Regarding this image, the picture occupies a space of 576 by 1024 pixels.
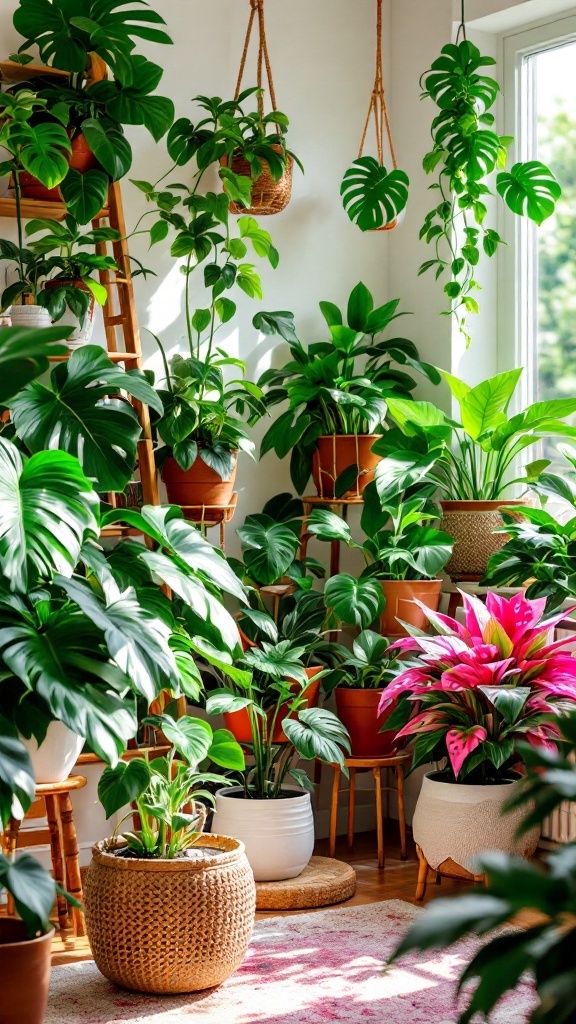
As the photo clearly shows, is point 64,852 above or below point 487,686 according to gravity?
below

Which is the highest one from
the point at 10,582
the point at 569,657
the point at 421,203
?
the point at 421,203

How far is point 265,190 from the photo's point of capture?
145 inches

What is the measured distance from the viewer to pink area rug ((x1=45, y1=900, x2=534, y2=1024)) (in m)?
2.49

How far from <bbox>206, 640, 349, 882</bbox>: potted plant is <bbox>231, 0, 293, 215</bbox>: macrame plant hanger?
138 cm

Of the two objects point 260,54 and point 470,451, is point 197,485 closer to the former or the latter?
point 470,451

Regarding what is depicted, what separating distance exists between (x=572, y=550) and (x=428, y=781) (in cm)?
76

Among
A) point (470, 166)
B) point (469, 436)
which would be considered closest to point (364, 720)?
point (469, 436)

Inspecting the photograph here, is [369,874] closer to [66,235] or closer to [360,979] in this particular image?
[360,979]

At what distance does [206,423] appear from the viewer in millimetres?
3551

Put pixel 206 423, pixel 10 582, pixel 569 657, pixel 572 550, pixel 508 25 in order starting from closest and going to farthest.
Answer: pixel 10 582 → pixel 569 657 → pixel 572 550 → pixel 206 423 → pixel 508 25

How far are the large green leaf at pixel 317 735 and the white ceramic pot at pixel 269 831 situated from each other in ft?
0.55

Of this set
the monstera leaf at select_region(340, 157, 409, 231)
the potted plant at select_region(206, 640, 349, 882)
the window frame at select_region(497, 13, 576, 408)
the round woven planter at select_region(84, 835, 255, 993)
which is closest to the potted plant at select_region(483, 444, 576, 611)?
the potted plant at select_region(206, 640, 349, 882)

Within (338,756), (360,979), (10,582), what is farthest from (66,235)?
(360,979)

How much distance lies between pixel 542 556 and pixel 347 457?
30.9 inches
